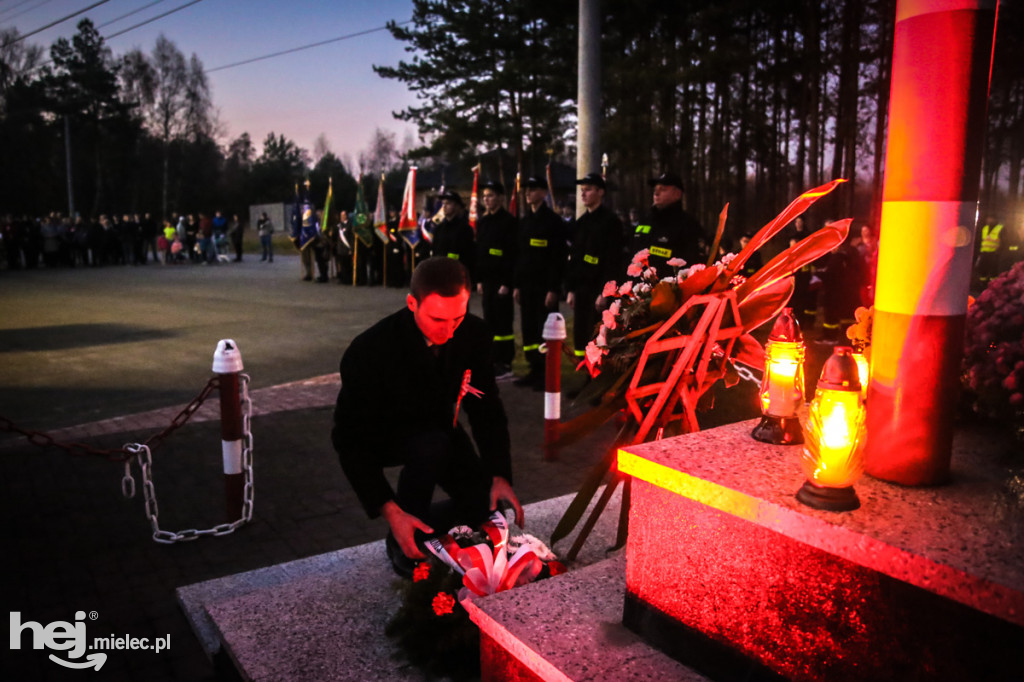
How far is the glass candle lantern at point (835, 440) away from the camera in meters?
1.97

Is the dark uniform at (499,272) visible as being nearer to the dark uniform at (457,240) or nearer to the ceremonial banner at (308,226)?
the dark uniform at (457,240)

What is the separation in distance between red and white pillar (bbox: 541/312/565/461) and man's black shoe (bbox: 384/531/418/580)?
7.49ft

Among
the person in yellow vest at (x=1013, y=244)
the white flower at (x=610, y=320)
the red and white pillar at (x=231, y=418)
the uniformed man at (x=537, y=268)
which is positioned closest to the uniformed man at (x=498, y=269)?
the uniformed man at (x=537, y=268)

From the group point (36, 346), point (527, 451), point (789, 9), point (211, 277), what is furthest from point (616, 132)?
point (527, 451)

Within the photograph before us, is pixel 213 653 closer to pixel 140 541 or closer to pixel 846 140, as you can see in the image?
pixel 140 541

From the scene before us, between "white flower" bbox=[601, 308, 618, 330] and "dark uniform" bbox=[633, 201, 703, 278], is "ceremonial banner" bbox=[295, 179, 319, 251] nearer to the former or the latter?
"dark uniform" bbox=[633, 201, 703, 278]

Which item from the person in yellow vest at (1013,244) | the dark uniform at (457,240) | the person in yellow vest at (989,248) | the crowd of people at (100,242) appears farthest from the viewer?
the crowd of people at (100,242)

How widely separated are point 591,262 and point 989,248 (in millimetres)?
12249

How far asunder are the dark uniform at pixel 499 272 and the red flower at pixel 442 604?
623 centimetres

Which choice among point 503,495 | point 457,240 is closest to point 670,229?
point 457,240

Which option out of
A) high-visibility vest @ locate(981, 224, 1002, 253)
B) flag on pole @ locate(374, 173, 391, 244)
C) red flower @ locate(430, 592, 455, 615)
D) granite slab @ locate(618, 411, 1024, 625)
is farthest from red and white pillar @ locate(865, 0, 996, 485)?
flag on pole @ locate(374, 173, 391, 244)

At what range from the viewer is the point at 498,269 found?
9125 millimetres

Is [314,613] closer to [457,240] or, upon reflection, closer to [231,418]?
[231,418]

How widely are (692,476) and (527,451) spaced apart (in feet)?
13.5
